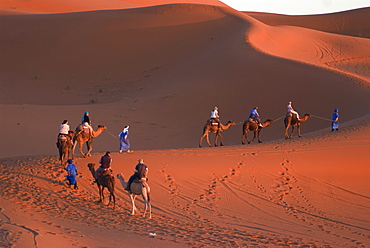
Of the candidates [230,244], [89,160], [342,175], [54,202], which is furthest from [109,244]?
[342,175]

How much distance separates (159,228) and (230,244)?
2.26 metres

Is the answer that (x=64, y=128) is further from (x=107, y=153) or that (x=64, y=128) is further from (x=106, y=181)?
(x=106, y=181)

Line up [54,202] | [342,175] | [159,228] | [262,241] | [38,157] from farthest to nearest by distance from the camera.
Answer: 1. [38,157]
2. [342,175]
3. [54,202]
4. [159,228]
5. [262,241]

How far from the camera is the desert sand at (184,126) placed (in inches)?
595

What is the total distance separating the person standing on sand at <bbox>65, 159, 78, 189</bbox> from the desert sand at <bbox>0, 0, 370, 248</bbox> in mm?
423

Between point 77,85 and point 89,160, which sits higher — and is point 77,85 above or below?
above

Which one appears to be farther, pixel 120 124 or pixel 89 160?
pixel 120 124

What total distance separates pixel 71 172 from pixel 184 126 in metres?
16.8

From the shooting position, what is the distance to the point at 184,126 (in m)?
34.9

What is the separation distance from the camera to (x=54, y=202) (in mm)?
17344

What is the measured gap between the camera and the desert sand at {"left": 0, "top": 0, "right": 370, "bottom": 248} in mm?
15102

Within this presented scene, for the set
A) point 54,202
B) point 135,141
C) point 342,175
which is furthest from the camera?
point 135,141

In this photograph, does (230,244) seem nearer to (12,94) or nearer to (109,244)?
(109,244)

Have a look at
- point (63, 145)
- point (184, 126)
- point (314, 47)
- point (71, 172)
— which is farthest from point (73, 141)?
point (314, 47)
